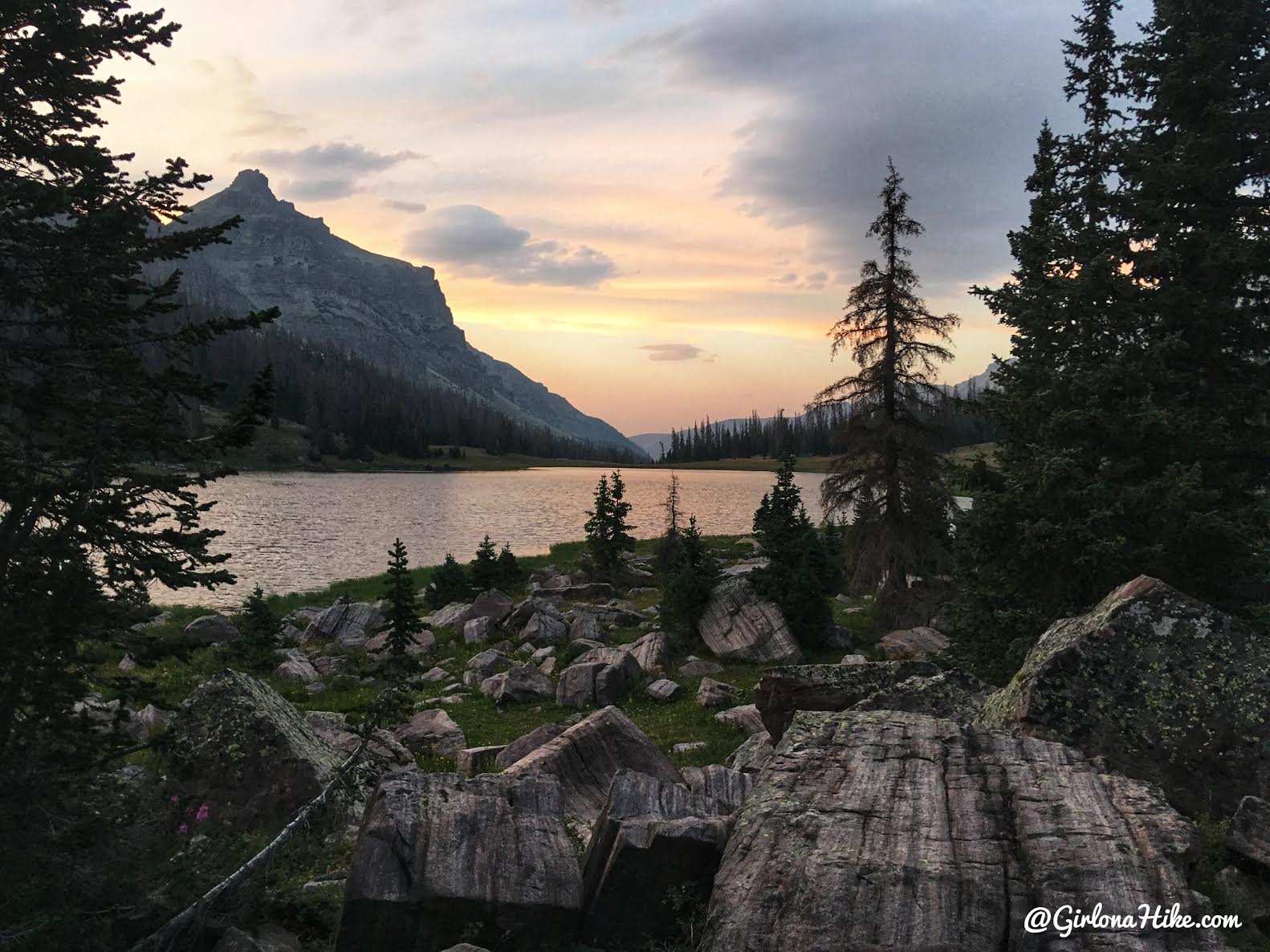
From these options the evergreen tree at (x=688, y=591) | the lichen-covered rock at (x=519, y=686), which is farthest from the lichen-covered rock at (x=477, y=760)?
the evergreen tree at (x=688, y=591)

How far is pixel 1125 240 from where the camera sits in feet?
43.5

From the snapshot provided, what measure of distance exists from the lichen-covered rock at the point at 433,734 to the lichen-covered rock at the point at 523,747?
193 cm

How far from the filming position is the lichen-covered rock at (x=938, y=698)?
9320 millimetres

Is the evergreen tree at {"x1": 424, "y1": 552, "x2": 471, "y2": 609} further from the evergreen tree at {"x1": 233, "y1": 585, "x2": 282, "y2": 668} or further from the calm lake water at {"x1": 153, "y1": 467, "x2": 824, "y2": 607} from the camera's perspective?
the calm lake water at {"x1": 153, "y1": 467, "x2": 824, "y2": 607}

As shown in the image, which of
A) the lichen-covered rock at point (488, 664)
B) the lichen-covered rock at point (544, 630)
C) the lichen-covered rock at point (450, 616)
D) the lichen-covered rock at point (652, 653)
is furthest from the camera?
the lichen-covered rock at point (450, 616)

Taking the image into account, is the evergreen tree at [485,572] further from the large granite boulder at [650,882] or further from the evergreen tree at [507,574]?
the large granite boulder at [650,882]

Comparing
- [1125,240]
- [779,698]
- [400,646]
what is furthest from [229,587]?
[1125,240]

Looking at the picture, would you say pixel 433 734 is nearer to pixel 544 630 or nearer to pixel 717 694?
pixel 717 694

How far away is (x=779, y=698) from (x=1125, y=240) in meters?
10.5

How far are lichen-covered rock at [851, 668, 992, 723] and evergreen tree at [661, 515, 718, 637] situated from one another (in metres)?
11.1

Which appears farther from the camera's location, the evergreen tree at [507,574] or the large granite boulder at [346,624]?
the evergreen tree at [507,574]

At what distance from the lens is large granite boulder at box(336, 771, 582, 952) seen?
18.8ft

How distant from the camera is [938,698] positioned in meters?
9.53

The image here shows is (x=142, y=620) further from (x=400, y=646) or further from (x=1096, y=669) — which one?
(x=400, y=646)
